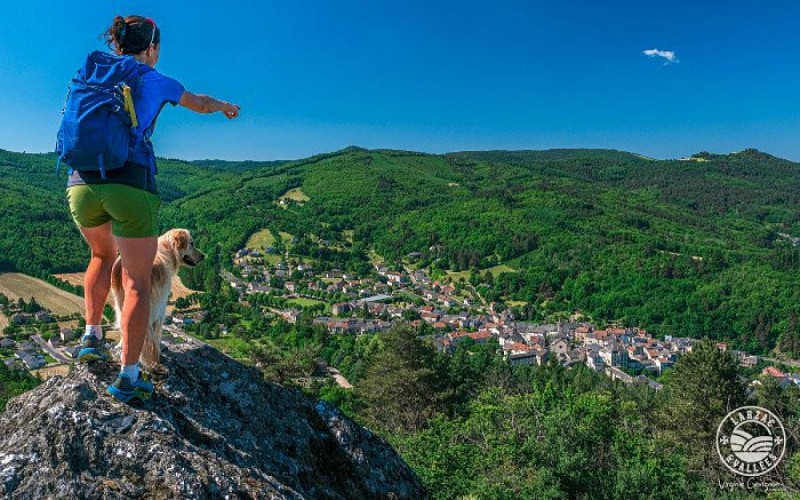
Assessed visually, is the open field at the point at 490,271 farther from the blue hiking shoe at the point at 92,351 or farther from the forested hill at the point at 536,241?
the blue hiking shoe at the point at 92,351

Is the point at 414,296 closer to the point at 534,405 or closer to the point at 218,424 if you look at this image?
the point at 534,405

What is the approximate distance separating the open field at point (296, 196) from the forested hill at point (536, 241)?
2490 mm

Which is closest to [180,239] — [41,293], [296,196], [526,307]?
[41,293]

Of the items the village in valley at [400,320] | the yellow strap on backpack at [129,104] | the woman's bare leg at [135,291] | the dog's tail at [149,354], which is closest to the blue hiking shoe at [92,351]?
the dog's tail at [149,354]

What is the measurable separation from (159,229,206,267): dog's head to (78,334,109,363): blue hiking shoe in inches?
39.5

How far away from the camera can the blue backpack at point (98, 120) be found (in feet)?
11.5

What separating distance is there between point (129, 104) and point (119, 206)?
0.72 m

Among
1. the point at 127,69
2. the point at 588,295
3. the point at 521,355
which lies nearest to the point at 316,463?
the point at 127,69

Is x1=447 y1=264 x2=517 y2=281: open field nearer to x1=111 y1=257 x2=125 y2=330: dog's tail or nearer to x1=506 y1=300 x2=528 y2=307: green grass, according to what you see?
x1=506 y1=300 x2=528 y2=307: green grass

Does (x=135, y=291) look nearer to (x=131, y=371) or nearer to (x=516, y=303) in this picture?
(x=131, y=371)

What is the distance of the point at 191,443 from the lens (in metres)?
3.57

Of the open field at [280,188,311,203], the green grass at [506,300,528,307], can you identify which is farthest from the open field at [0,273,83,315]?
the open field at [280,188,311,203]

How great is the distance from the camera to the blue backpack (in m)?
3.50

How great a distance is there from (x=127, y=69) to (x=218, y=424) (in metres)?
2.77
